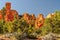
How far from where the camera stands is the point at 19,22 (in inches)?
1582

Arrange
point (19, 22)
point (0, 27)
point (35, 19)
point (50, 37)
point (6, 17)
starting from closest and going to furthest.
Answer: point (50, 37), point (19, 22), point (0, 27), point (6, 17), point (35, 19)

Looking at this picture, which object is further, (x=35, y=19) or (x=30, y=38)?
(x=35, y=19)

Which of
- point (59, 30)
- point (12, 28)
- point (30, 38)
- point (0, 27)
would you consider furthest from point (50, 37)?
point (0, 27)

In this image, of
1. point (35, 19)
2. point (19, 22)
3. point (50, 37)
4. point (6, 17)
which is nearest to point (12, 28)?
point (19, 22)

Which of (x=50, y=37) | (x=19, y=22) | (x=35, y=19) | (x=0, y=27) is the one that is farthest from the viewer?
(x=35, y=19)

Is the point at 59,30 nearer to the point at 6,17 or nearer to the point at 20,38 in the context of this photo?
the point at 20,38

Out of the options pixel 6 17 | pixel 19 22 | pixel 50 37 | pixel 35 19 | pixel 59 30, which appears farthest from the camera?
pixel 35 19

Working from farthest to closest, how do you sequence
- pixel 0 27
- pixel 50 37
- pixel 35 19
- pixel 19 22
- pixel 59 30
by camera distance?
1. pixel 35 19
2. pixel 0 27
3. pixel 19 22
4. pixel 59 30
5. pixel 50 37

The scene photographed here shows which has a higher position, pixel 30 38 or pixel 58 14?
pixel 58 14

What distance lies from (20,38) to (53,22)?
35.0 ft

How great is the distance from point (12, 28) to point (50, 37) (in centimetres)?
1232

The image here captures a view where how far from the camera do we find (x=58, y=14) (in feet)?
137

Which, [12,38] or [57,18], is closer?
[12,38]

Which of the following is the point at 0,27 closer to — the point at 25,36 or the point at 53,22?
the point at 53,22
